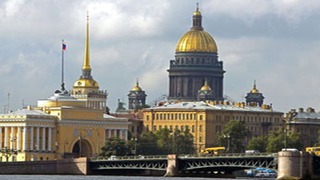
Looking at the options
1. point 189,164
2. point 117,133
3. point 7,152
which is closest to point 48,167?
point 7,152

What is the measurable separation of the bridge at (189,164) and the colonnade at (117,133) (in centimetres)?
2812

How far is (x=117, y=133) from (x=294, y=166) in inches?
2216

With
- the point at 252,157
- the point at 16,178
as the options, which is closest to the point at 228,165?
the point at 252,157

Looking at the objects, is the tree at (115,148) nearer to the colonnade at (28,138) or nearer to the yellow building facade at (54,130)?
the yellow building facade at (54,130)

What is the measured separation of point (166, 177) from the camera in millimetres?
153125

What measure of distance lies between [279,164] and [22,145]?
1844 inches

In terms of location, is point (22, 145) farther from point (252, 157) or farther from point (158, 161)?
point (252, 157)

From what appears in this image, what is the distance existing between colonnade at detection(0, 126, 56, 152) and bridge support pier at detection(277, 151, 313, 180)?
153 ft

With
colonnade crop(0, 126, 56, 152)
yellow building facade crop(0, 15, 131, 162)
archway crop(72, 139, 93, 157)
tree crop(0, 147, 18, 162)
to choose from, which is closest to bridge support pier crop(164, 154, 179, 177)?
yellow building facade crop(0, 15, 131, 162)

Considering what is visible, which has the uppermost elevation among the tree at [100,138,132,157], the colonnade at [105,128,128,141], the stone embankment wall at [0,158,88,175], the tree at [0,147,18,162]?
the colonnade at [105,128,128,141]

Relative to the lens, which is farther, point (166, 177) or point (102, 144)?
point (102, 144)

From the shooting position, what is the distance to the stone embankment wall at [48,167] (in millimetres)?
161375

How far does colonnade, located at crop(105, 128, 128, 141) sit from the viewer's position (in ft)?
634

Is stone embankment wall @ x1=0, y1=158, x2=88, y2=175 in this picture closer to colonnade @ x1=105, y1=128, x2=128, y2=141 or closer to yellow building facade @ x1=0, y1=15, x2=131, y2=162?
yellow building facade @ x1=0, y1=15, x2=131, y2=162
